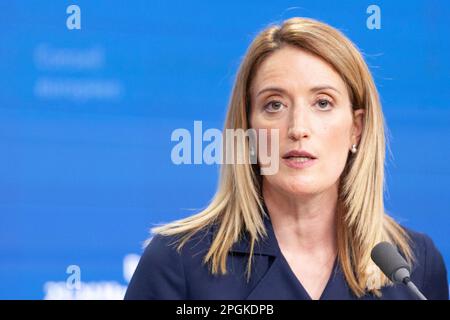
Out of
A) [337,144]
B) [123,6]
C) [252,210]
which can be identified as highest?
[123,6]

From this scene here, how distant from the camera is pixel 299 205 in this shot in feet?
6.05

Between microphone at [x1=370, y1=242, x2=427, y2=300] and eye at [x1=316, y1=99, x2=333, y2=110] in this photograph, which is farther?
eye at [x1=316, y1=99, x2=333, y2=110]

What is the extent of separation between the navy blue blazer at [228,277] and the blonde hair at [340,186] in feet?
0.06

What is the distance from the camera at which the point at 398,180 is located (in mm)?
2424

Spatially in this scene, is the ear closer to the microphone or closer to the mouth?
the mouth

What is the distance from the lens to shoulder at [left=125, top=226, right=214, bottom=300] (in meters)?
1.78

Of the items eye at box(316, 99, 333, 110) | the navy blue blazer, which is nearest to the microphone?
the navy blue blazer

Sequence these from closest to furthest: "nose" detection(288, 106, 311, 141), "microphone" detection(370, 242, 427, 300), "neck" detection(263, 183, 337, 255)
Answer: "microphone" detection(370, 242, 427, 300), "nose" detection(288, 106, 311, 141), "neck" detection(263, 183, 337, 255)

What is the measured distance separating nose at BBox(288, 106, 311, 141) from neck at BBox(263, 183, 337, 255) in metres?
0.17

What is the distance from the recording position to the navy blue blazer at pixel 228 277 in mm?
1758
